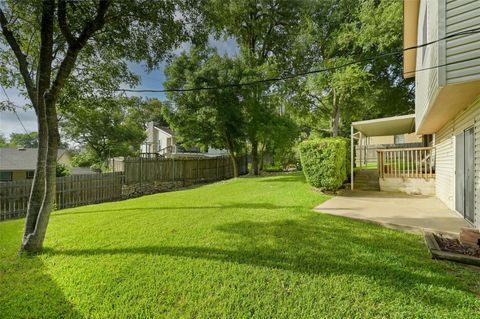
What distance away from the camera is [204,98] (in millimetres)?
A: 14242

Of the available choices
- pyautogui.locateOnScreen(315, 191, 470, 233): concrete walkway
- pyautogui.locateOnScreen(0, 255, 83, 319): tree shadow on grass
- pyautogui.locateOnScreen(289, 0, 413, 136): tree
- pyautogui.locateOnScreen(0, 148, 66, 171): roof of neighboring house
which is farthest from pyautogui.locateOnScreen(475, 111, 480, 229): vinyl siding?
pyautogui.locateOnScreen(0, 148, 66, 171): roof of neighboring house

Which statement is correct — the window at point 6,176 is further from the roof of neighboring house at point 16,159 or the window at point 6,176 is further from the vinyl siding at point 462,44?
the vinyl siding at point 462,44

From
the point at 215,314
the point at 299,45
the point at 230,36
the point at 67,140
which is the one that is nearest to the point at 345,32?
the point at 299,45

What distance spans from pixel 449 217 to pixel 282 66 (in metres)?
14.7

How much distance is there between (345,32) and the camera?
559 inches

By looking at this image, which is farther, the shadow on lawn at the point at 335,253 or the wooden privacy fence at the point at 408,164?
the wooden privacy fence at the point at 408,164

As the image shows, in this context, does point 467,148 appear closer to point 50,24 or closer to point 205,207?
point 205,207

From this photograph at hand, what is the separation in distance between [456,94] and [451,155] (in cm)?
290

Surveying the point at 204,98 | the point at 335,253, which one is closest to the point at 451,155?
the point at 335,253

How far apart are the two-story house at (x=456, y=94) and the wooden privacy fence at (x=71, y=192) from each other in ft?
41.3

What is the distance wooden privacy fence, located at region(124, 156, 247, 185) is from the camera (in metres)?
14.1

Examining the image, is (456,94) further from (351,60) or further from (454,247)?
(351,60)

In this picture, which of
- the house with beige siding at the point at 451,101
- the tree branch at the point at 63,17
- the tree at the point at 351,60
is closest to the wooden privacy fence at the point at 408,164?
the house with beige siding at the point at 451,101

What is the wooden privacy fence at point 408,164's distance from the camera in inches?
343
